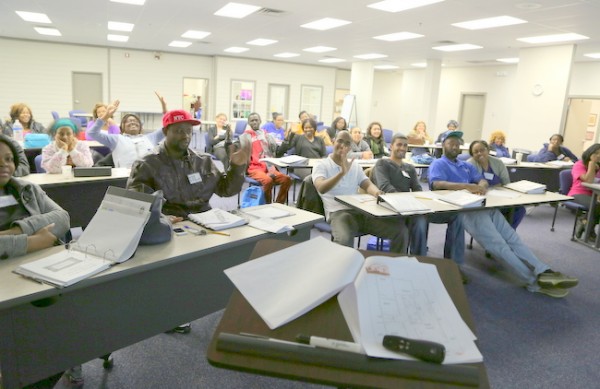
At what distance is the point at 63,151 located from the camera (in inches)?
157

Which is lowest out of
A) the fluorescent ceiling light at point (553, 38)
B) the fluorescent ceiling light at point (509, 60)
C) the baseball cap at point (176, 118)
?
the baseball cap at point (176, 118)

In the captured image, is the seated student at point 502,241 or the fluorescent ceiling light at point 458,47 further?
the fluorescent ceiling light at point 458,47

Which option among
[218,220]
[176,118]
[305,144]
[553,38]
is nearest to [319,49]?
[553,38]

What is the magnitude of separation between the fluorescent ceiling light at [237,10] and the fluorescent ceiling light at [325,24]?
1227 millimetres

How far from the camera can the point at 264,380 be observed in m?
2.23

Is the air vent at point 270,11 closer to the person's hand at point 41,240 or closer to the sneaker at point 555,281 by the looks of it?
the sneaker at point 555,281

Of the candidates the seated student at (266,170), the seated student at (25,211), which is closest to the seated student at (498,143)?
the seated student at (266,170)

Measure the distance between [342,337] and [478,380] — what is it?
263 millimetres

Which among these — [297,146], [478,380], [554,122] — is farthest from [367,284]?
[554,122]

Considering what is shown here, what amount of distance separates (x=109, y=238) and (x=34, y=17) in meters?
9.22

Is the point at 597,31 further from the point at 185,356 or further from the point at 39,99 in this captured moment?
the point at 39,99

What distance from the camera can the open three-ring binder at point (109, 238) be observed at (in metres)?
1.71

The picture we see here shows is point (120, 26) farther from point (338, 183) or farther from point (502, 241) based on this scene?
point (502, 241)

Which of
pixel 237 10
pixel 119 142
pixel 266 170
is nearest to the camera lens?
pixel 119 142
